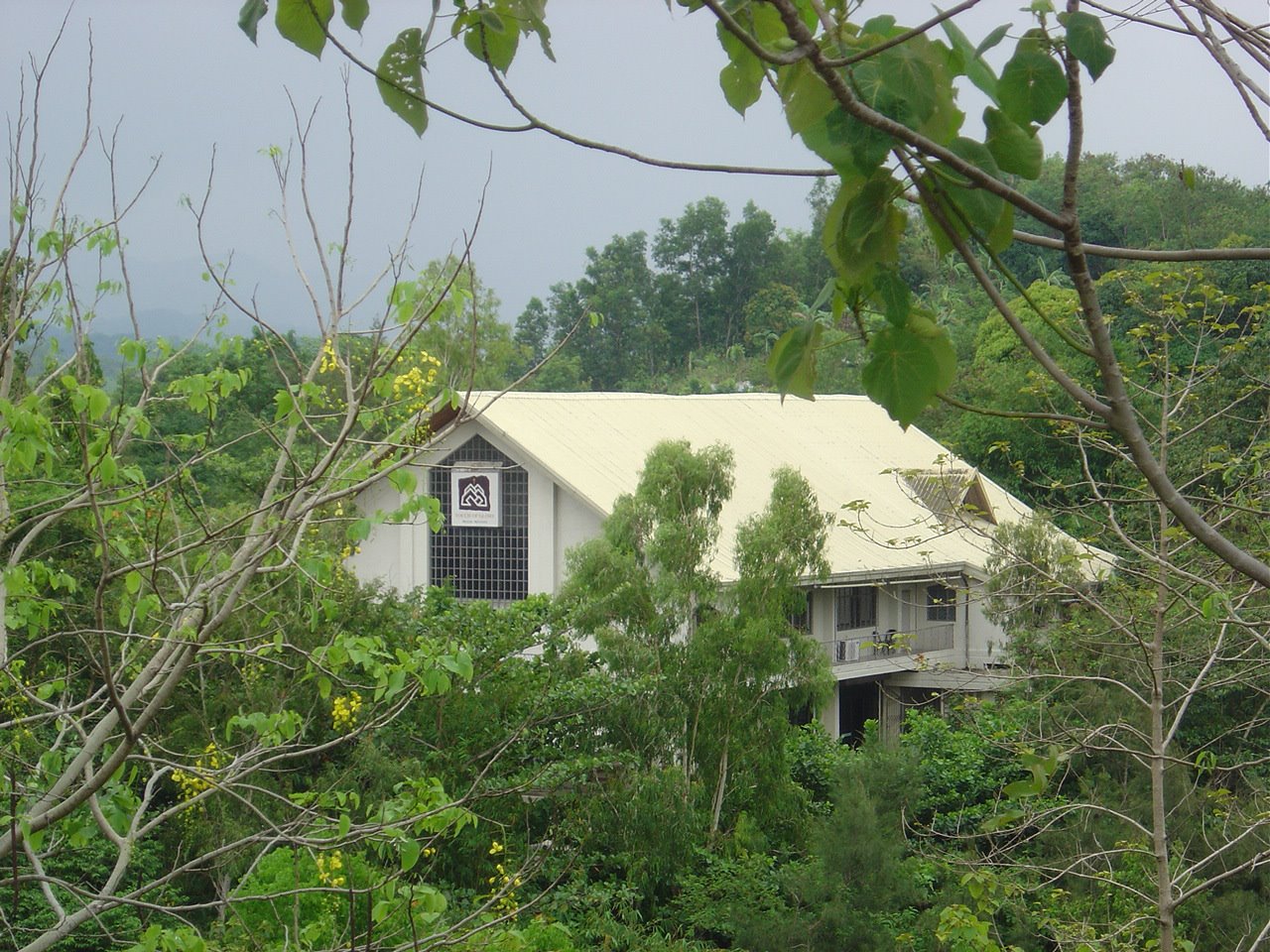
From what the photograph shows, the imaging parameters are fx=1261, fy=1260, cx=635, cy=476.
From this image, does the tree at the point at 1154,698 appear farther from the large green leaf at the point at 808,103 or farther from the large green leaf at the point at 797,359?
the large green leaf at the point at 808,103

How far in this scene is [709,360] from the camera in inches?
1608

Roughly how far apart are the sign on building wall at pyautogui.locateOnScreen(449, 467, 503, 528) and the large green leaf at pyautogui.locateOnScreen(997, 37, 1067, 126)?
52.3 feet

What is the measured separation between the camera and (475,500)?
55.7ft

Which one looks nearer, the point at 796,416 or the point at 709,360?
the point at 796,416

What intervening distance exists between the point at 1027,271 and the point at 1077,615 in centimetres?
2696

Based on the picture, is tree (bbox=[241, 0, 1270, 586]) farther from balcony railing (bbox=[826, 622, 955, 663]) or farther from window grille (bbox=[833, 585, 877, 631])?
window grille (bbox=[833, 585, 877, 631])

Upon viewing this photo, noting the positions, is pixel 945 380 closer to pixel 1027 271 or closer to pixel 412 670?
pixel 412 670

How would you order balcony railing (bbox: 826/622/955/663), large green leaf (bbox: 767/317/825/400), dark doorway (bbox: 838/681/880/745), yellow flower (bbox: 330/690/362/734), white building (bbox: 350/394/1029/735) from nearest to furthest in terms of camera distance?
large green leaf (bbox: 767/317/825/400)
yellow flower (bbox: 330/690/362/734)
white building (bbox: 350/394/1029/735)
balcony railing (bbox: 826/622/955/663)
dark doorway (bbox: 838/681/880/745)

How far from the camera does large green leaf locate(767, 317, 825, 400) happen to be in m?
1.05

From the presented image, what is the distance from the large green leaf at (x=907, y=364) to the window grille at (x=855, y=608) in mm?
17701

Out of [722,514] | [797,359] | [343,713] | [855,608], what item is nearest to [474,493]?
[722,514]

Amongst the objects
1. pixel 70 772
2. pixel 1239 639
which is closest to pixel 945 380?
pixel 70 772

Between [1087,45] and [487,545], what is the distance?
53.8ft

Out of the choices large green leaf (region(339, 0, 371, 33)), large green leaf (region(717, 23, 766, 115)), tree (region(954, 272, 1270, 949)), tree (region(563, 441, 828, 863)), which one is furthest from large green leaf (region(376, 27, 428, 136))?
tree (region(563, 441, 828, 863))
